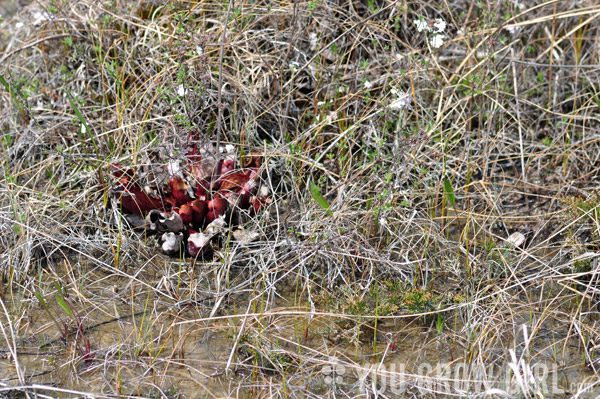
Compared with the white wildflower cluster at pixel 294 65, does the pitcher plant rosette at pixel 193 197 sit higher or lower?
lower

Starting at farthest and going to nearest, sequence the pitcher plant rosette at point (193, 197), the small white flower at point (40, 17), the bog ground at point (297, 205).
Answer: the small white flower at point (40, 17) → the pitcher plant rosette at point (193, 197) → the bog ground at point (297, 205)

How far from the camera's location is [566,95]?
3439 millimetres

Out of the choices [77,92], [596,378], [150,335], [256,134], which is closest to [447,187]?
[596,378]

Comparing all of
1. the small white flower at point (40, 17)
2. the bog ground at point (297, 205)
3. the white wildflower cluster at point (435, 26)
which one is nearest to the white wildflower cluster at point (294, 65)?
the bog ground at point (297, 205)

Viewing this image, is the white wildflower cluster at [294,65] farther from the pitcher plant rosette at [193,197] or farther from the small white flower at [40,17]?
the small white flower at [40,17]

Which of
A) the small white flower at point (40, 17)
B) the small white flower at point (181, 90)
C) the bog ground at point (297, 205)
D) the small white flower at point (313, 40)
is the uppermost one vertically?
the small white flower at point (40, 17)

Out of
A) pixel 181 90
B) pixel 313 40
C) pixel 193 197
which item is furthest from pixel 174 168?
pixel 313 40

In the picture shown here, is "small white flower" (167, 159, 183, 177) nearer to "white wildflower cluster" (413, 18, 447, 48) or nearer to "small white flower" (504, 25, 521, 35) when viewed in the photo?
"white wildflower cluster" (413, 18, 447, 48)

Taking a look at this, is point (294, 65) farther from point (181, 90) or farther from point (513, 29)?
point (513, 29)

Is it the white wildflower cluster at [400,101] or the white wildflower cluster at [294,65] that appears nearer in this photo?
the white wildflower cluster at [400,101]

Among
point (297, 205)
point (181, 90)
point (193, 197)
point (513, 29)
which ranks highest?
point (181, 90)

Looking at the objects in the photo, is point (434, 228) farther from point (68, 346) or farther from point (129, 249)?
point (68, 346)

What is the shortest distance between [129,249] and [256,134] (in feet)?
2.75

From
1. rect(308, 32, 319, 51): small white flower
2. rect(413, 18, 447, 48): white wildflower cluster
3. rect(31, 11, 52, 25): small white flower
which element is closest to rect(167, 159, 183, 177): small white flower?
rect(308, 32, 319, 51): small white flower
